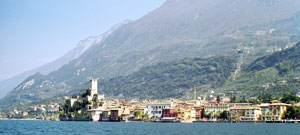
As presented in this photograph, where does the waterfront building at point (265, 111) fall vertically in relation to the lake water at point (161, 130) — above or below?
above

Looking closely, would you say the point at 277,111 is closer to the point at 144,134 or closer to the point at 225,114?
the point at 225,114

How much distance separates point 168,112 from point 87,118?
121ft

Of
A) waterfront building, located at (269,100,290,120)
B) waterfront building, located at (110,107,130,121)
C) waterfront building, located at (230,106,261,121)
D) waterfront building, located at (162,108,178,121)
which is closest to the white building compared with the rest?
waterfront building, located at (162,108,178,121)

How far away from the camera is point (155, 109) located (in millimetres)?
191750

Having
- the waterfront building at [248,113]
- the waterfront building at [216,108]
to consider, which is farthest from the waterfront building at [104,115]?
the waterfront building at [248,113]

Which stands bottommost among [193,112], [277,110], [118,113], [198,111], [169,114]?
[169,114]

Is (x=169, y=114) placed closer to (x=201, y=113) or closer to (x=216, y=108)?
(x=201, y=113)

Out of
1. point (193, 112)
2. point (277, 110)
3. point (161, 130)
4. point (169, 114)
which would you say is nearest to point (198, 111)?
point (193, 112)

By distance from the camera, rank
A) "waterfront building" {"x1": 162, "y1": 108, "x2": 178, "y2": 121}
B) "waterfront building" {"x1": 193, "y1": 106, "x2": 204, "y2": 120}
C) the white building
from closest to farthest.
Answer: "waterfront building" {"x1": 162, "y1": 108, "x2": 178, "y2": 121}, "waterfront building" {"x1": 193, "y1": 106, "x2": 204, "y2": 120}, the white building

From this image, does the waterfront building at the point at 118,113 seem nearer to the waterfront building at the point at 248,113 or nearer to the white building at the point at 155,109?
the white building at the point at 155,109

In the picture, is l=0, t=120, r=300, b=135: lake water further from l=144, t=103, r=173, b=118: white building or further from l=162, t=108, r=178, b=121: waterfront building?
l=144, t=103, r=173, b=118: white building

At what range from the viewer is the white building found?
621 feet

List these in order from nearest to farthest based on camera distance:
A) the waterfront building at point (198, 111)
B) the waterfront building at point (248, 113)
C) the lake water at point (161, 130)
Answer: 1. the lake water at point (161, 130)
2. the waterfront building at point (248, 113)
3. the waterfront building at point (198, 111)

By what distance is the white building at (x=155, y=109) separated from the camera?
18939 cm
